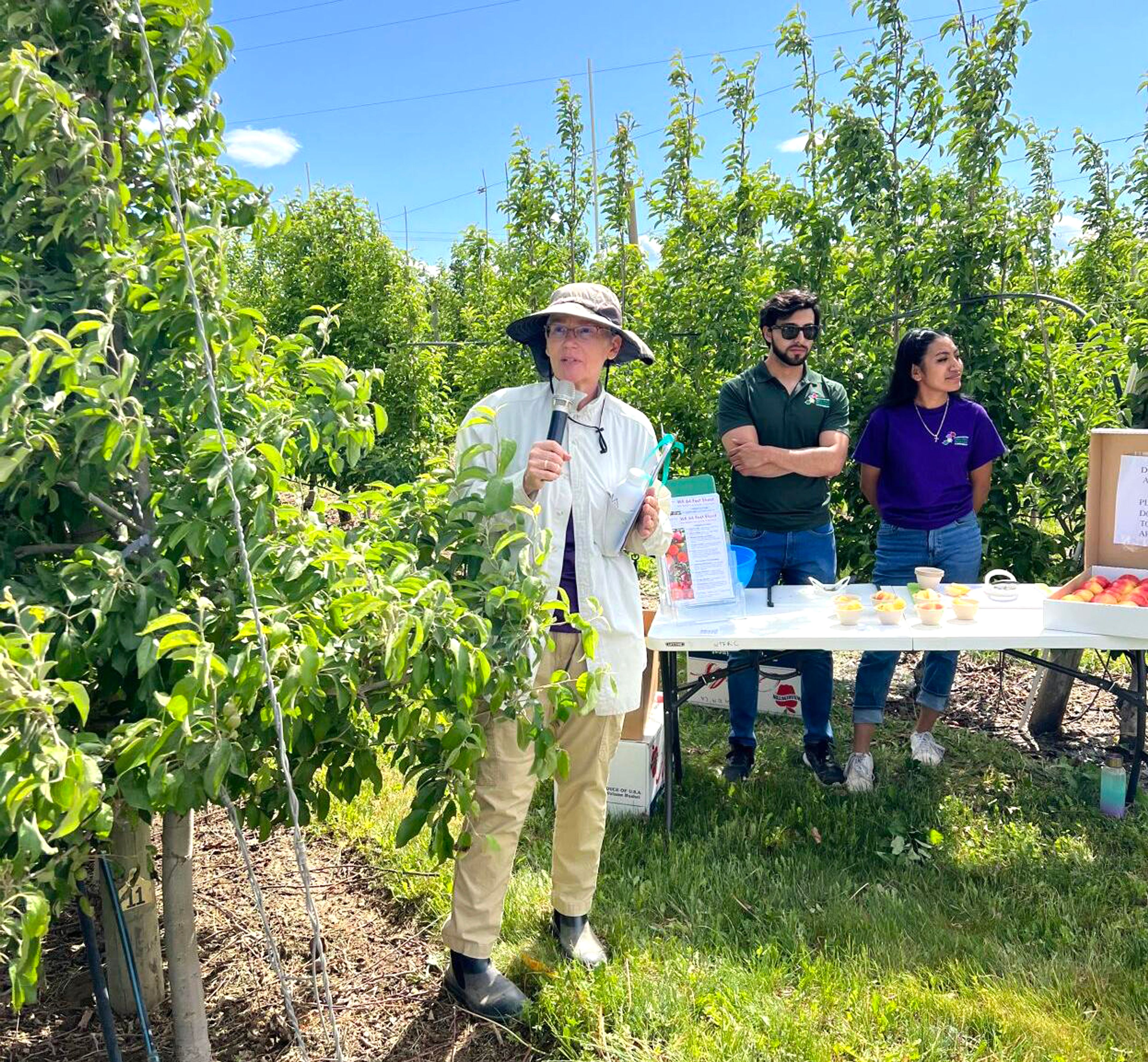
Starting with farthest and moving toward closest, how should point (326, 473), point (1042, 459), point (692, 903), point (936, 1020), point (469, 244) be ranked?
point (469, 244) < point (326, 473) < point (1042, 459) < point (692, 903) < point (936, 1020)

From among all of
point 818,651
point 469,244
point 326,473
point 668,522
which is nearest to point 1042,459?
point 818,651

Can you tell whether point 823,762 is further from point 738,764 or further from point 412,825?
point 412,825

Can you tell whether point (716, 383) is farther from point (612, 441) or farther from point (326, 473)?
point (326, 473)

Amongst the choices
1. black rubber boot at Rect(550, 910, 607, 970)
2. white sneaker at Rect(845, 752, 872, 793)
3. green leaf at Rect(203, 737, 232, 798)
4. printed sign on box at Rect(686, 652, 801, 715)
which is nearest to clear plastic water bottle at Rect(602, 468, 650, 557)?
black rubber boot at Rect(550, 910, 607, 970)

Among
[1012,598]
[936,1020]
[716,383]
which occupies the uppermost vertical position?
[716,383]

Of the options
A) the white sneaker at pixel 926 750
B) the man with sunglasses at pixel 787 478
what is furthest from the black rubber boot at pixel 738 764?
the white sneaker at pixel 926 750

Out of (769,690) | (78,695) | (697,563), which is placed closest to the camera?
(78,695)

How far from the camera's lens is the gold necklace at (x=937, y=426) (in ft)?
12.0

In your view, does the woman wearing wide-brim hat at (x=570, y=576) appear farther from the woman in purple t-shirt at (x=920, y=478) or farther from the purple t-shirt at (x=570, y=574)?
the woman in purple t-shirt at (x=920, y=478)

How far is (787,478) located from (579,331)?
161cm

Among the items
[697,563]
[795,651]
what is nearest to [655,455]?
[697,563]

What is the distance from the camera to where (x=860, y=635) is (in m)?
3.11

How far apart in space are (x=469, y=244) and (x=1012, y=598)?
20.7 ft

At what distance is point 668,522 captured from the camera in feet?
8.39
